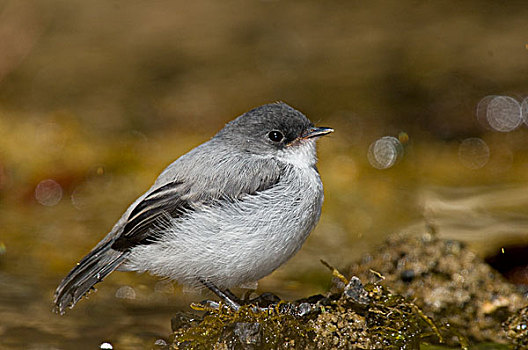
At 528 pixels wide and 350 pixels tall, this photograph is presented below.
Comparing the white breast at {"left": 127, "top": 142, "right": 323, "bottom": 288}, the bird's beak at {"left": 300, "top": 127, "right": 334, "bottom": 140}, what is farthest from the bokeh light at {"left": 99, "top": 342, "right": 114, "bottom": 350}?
the bird's beak at {"left": 300, "top": 127, "right": 334, "bottom": 140}

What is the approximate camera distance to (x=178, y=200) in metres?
4.56

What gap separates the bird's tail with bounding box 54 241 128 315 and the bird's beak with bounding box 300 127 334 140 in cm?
146

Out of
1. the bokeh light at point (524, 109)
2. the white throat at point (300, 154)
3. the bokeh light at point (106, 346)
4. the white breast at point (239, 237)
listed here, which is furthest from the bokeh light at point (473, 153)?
the bokeh light at point (106, 346)

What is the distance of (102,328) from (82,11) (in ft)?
27.6

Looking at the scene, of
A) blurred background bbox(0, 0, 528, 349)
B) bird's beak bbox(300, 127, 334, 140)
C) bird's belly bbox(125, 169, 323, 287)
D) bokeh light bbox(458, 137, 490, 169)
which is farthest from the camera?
bokeh light bbox(458, 137, 490, 169)

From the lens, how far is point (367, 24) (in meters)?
11.6

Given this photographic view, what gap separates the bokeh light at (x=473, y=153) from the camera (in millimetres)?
9156

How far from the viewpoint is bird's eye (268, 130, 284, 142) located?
4824 mm

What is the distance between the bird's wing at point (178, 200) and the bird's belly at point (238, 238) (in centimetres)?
6

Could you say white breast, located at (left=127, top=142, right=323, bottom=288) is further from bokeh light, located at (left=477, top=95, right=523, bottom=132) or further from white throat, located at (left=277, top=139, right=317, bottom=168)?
bokeh light, located at (left=477, top=95, right=523, bottom=132)

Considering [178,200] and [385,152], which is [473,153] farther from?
[178,200]

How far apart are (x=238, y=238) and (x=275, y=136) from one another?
0.85 m

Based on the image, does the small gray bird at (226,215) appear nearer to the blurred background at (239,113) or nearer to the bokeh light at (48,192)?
the blurred background at (239,113)

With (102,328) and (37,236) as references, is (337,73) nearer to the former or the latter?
→ (37,236)
